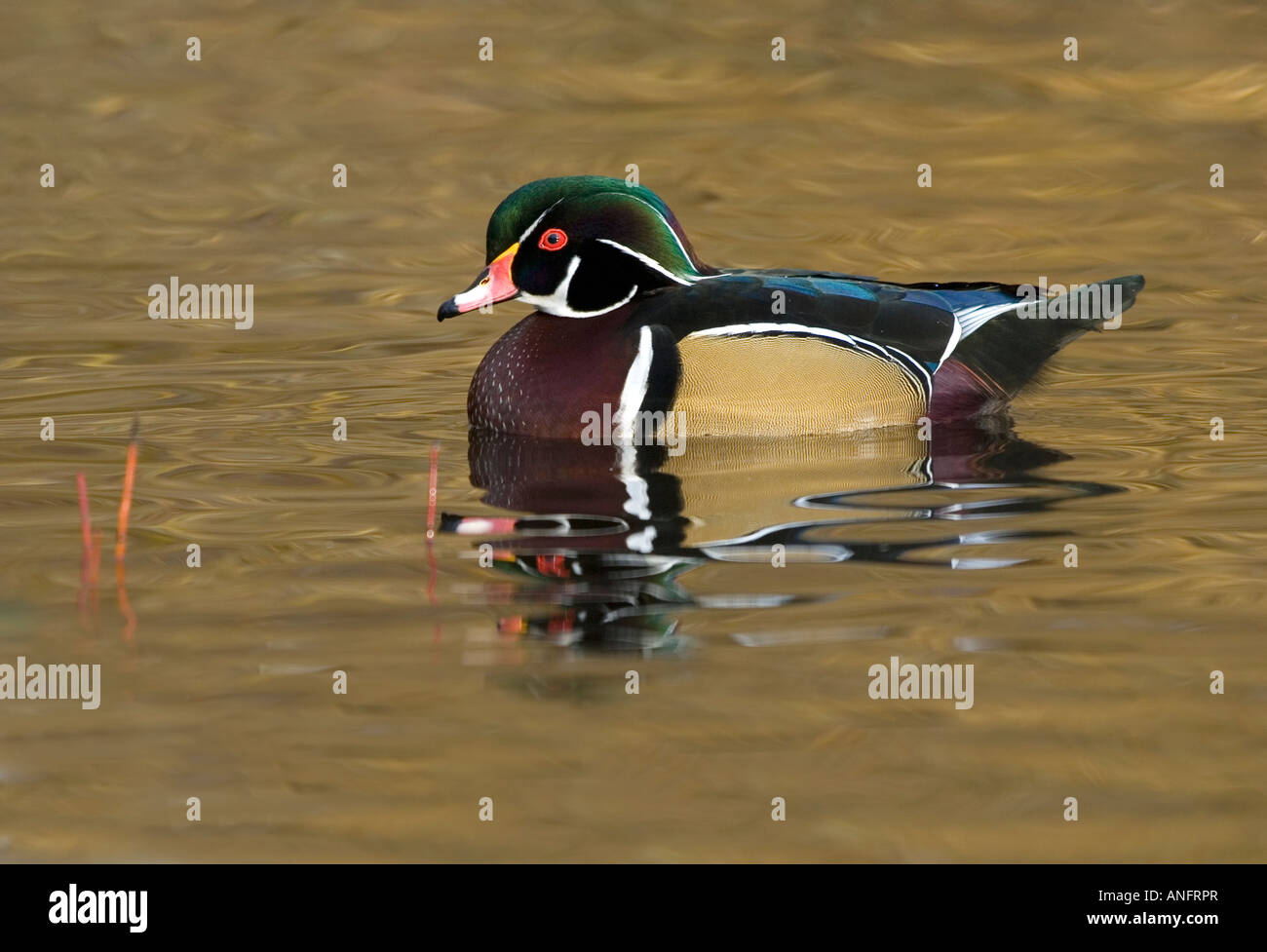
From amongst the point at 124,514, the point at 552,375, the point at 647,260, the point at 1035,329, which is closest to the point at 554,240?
the point at 647,260

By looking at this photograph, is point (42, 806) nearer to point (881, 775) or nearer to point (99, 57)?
point (881, 775)

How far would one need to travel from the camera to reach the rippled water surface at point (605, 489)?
5.75m

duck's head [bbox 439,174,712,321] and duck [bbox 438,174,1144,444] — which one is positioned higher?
duck's head [bbox 439,174,712,321]

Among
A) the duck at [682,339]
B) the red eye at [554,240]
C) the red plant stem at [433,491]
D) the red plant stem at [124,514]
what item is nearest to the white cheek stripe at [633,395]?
the duck at [682,339]

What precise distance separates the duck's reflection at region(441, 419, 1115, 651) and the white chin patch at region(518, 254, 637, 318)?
0.66 m

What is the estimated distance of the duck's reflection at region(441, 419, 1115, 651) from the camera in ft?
23.5

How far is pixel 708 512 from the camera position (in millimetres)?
8375

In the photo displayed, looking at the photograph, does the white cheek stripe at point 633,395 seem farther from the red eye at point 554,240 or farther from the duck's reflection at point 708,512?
the red eye at point 554,240

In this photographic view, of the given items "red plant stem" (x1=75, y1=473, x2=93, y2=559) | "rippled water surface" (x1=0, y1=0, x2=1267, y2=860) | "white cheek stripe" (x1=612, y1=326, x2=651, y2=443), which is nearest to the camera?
"rippled water surface" (x1=0, y1=0, x2=1267, y2=860)

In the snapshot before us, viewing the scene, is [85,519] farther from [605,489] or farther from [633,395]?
[633,395]

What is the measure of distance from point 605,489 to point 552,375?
1.11 m

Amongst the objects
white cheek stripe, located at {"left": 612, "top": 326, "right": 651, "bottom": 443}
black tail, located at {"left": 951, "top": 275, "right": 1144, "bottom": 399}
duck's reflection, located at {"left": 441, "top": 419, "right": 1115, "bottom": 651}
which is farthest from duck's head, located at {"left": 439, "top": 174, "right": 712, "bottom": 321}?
black tail, located at {"left": 951, "top": 275, "right": 1144, "bottom": 399}

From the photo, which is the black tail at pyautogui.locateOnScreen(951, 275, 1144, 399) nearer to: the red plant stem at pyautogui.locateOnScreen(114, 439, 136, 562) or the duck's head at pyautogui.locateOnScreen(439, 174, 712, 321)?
the duck's head at pyautogui.locateOnScreen(439, 174, 712, 321)

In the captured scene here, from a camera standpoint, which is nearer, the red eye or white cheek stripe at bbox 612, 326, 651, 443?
white cheek stripe at bbox 612, 326, 651, 443
